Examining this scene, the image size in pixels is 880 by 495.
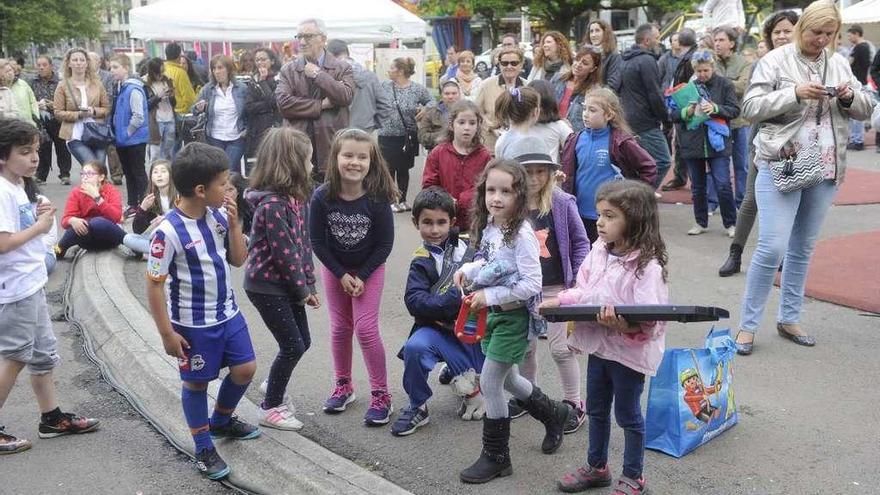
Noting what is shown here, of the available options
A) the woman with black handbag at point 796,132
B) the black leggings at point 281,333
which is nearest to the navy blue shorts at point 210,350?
the black leggings at point 281,333

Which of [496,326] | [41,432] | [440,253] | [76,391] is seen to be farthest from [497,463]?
[76,391]

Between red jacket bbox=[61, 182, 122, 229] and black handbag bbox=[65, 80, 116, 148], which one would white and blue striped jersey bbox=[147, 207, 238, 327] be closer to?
red jacket bbox=[61, 182, 122, 229]

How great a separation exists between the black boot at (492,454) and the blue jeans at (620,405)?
399mm

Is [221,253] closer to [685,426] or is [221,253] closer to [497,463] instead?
[497,463]

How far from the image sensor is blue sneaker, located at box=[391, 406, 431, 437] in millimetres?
4348

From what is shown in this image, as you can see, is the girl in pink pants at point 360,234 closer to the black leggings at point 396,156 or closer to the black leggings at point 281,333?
the black leggings at point 281,333

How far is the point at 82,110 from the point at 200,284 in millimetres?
8157

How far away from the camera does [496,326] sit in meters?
3.81

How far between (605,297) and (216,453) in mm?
1932

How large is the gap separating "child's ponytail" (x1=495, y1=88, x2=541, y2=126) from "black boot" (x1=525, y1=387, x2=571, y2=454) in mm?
2089

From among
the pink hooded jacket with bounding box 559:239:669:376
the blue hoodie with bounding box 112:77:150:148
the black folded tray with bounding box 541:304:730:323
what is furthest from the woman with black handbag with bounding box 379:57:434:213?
the black folded tray with bounding box 541:304:730:323

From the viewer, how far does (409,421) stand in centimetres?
438

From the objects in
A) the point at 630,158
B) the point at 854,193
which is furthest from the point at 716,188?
the point at 630,158

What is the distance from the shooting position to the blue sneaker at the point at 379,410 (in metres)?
4.47
